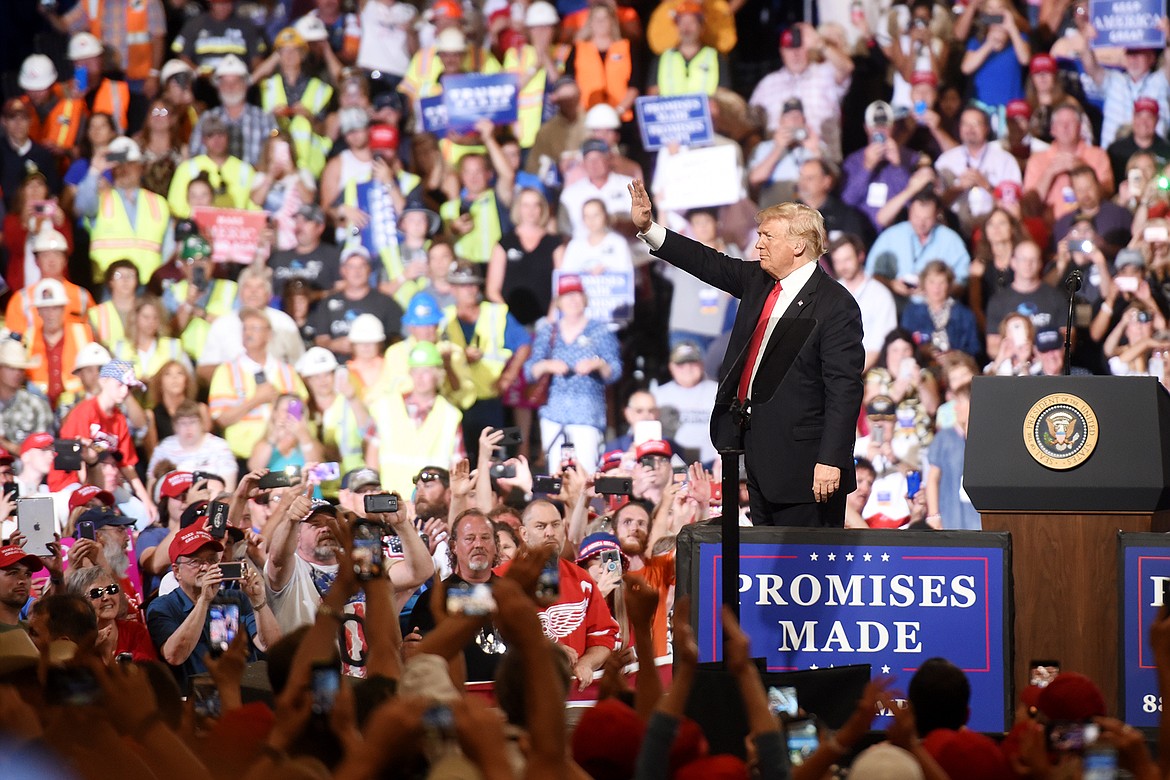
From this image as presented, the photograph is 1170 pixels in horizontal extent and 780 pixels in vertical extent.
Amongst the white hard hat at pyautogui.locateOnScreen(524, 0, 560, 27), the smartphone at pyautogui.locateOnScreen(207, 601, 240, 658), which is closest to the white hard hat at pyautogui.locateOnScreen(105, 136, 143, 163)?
the white hard hat at pyautogui.locateOnScreen(524, 0, 560, 27)

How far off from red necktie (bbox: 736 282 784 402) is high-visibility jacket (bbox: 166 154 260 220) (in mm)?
8186

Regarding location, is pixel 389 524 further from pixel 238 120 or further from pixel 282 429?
pixel 238 120

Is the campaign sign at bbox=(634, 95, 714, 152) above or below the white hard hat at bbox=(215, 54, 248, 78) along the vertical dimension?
below

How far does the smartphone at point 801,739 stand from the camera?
11.5 ft

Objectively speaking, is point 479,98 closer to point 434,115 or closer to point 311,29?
point 434,115

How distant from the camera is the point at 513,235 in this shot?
12.3 meters

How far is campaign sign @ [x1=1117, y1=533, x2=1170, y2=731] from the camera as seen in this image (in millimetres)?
4984

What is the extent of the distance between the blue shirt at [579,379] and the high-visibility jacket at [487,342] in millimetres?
279

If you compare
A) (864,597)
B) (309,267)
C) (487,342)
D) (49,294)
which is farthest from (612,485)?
(49,294)

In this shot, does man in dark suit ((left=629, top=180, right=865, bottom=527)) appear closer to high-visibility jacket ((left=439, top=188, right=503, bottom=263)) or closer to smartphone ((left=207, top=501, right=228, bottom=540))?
smartphone ((left=207, top=501, right=228, bottom=540))

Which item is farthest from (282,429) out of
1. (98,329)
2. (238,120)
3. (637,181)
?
(637,181)

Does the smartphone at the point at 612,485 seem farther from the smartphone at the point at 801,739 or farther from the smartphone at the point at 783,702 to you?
the smartphone at the point at 801,739

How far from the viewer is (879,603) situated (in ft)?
16.9

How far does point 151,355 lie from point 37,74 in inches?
124
